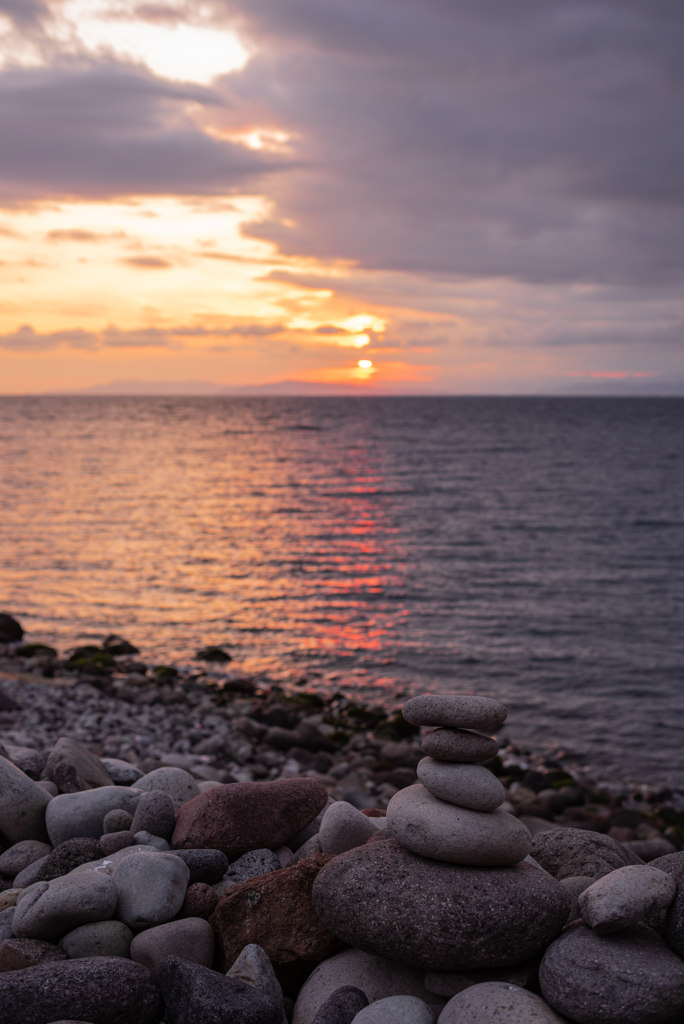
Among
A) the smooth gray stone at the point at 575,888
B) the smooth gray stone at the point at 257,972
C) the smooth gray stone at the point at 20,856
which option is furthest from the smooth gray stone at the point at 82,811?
the smooth gray stone at the point at 575,888

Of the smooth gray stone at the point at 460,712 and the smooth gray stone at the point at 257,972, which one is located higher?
the smooth gray stone at the point at 460,712

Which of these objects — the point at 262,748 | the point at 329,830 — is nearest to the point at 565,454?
the point at 262,748

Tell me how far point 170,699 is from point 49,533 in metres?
18.6

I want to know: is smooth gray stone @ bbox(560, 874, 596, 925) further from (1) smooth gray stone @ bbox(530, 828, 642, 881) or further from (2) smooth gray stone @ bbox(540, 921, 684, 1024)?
(2) smooth gray stone @ bbox(540, 921, 684, 1024)

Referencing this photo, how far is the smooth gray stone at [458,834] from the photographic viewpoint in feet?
14.8

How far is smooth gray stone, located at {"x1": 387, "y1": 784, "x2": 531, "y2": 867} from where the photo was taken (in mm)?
4520

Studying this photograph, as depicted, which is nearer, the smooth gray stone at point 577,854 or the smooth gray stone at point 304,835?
the smooth gray stone at point 577,854

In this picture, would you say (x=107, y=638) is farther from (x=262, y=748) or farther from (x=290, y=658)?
(x=262, y=748)

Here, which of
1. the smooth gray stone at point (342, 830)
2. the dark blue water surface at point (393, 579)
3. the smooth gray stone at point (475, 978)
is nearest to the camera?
the smooth gray stone at point (475, 978)

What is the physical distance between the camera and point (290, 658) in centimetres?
1809

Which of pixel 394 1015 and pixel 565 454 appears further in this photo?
pixel 565 454

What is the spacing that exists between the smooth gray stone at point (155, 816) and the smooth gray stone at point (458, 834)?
1909 mm

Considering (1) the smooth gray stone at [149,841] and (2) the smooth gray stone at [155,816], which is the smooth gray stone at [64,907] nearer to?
(1) the smooth gray stone at [149,841]

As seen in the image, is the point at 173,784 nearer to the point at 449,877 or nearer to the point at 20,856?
the point at 20,856
